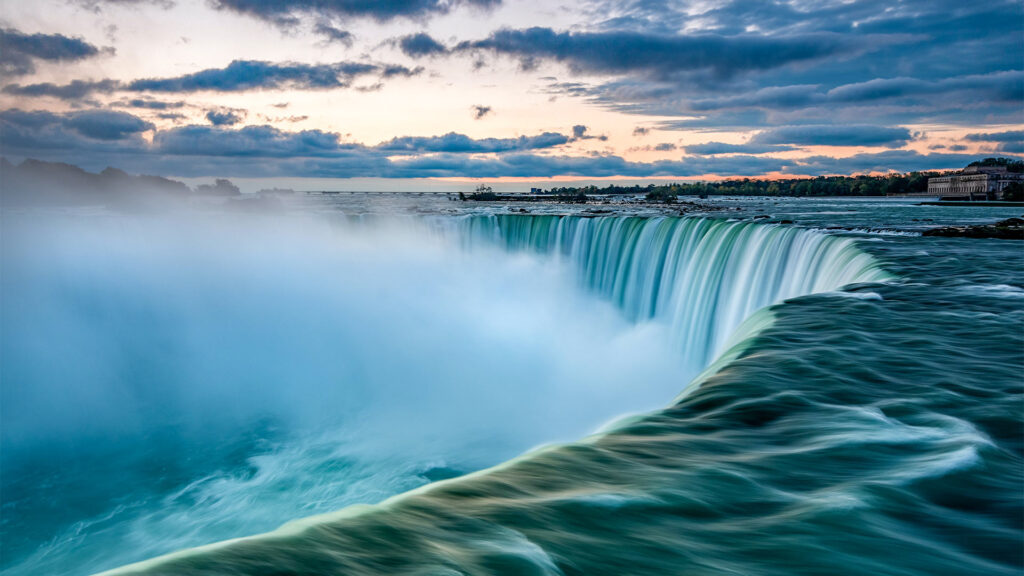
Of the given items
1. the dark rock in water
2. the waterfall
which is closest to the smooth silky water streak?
the waterfall

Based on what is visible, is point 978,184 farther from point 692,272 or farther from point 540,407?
point 540,407

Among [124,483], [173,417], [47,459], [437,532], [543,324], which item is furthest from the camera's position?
[543,324]

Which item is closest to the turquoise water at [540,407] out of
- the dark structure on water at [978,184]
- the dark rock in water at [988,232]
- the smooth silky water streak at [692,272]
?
the smooth silky water streak at [692,272]

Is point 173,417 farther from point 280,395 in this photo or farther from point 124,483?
point 124,483

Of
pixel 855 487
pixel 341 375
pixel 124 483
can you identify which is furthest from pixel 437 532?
pixel 341 375

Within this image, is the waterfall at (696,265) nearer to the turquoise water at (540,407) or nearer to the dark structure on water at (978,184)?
the turquoise water at (540,407)

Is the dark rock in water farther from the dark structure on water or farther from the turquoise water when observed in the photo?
the dark structure on water

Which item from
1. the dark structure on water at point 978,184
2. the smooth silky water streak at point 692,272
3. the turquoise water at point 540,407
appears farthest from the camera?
the dark structure on water at point 978,184
